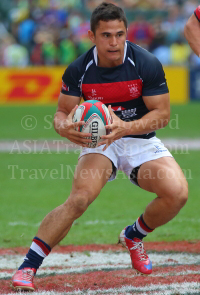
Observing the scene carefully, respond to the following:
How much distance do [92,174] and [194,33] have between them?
2217 mm

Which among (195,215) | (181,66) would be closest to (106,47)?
(195,215)

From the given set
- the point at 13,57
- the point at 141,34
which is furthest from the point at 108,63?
the point at 141,34

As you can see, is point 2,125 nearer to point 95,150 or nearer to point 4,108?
point 4,108

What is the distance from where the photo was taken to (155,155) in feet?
16.4

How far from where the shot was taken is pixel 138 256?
5043mm

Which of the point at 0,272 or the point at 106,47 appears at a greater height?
the point at 106,47

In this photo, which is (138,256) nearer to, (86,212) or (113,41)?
(113,41)

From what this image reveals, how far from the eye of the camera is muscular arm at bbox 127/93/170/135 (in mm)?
4746

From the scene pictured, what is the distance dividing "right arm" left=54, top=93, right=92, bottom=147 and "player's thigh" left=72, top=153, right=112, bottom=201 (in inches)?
9.9

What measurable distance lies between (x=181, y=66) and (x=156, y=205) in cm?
1867

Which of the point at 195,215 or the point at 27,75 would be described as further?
the point at 27,75

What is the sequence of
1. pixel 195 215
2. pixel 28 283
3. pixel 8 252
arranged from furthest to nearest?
pixel 195 215 < pixel 8 252 < pixel 28 283

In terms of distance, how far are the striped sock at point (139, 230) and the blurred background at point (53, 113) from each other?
106cm

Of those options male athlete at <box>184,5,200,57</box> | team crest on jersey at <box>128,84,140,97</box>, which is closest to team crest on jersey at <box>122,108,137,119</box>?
team crest on jersey at <box>128,84,140,97</box>
